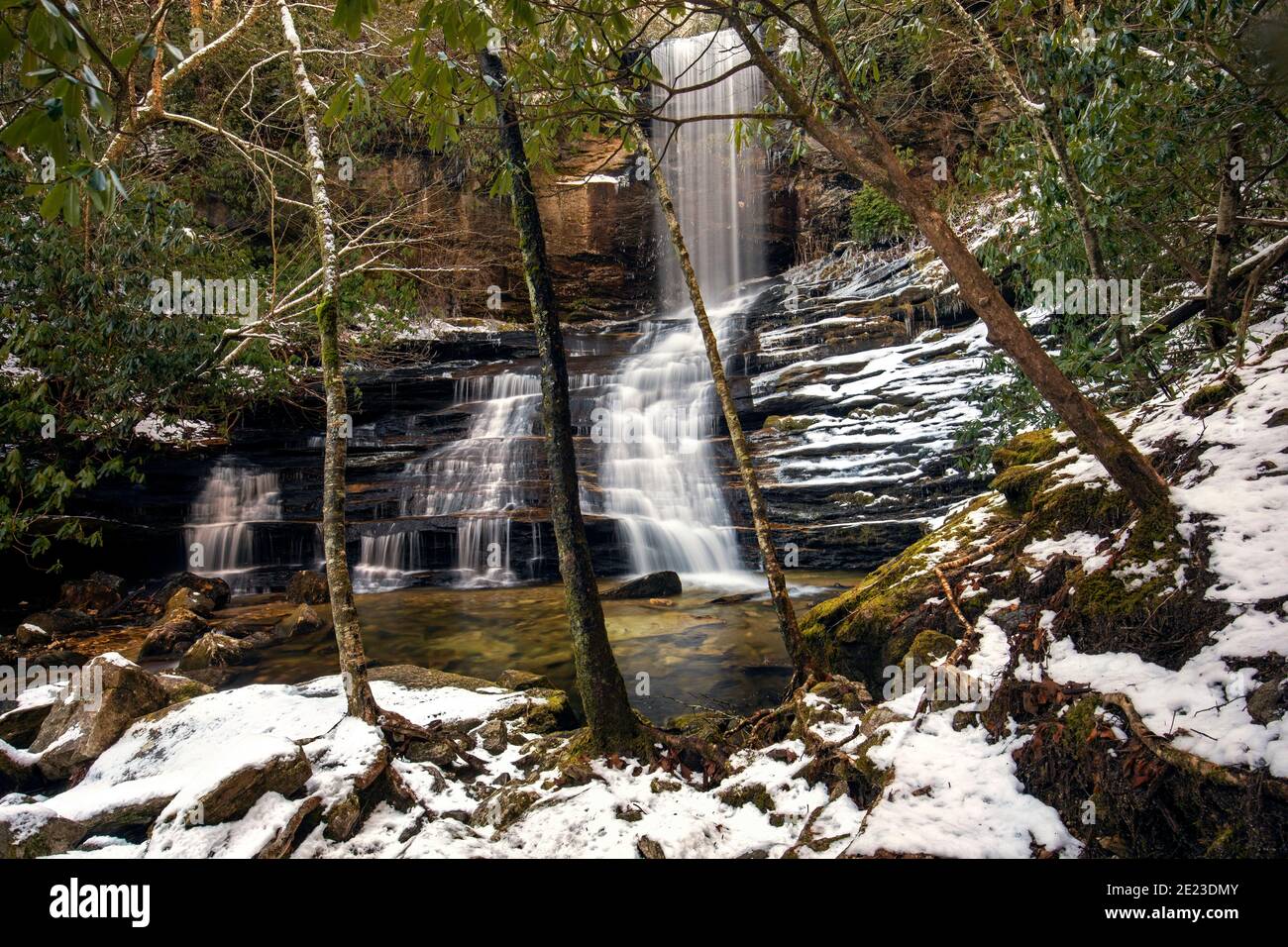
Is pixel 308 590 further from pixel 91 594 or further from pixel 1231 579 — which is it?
pixel 1231 579

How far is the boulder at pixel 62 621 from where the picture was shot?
9.71 m

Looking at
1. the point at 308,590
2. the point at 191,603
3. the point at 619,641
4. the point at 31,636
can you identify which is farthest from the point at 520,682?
the point at 31,636

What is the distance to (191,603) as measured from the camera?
10695 millimetres

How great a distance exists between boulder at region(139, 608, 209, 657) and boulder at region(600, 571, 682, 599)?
6.25m

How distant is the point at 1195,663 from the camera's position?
2.82 m

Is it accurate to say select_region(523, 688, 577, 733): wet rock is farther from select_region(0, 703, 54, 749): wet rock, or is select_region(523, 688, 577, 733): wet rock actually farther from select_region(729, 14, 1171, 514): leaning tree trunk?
select_region(729, 14, 1171, 514): leaning tree trunk

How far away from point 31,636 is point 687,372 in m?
13.7

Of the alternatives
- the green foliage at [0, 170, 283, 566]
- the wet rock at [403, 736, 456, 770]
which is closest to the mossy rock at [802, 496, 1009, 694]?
the wet rock at [403, 736, 456, 770]

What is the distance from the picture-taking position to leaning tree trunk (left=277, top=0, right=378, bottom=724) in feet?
15.7

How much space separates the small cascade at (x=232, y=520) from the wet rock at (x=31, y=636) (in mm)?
3390

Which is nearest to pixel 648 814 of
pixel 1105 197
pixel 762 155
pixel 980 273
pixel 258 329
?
→ pixel 980 273

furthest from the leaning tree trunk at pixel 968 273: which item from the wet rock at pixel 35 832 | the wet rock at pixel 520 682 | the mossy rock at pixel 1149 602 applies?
the wet rock at pixel 35 832

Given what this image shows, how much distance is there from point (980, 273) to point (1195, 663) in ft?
6.78
